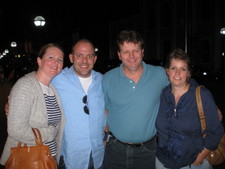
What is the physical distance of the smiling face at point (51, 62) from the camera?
2.91m

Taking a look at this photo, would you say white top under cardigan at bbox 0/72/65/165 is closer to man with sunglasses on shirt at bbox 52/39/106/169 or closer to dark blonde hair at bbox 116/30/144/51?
man with sunglasses on shirt at bbox 52/39/106/169

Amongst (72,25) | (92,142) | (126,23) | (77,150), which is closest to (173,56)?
(92,142)

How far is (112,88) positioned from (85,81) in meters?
0.41

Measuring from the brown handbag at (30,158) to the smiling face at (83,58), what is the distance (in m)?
1.16

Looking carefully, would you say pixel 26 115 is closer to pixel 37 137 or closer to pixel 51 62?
pixel 37 137

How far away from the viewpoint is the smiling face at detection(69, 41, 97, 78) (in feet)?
10.6

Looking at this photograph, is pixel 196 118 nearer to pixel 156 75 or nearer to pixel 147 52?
pixel 156 75

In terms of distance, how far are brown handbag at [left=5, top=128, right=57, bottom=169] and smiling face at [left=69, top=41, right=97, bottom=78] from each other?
1.16m

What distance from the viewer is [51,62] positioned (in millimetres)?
2941

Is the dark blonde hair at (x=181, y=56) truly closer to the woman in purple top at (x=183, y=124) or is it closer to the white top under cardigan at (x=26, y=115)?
the woman in purple top at (x=183, y=124)

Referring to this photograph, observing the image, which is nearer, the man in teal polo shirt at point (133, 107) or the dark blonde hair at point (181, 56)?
the dark blonde hair at point (181, 56)

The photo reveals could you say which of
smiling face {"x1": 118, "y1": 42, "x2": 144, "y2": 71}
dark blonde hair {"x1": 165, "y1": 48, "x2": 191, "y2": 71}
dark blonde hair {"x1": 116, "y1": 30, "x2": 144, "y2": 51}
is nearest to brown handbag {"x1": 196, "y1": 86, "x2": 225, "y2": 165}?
dark blonde hair {"x1": 165, "y1": 48, "x2": 191, "y2": 71}

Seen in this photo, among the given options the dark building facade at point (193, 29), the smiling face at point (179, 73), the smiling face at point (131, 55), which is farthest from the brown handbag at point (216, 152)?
the dark building facade at point (193, 29)

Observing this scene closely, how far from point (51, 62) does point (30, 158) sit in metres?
1.20
